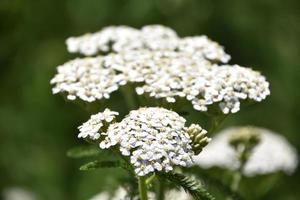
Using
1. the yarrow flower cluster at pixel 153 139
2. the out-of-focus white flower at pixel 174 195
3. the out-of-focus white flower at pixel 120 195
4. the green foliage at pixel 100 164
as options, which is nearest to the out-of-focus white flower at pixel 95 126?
the yarrow flower cluster at pixel 153 139

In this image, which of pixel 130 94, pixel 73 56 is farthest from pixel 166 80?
Answer: pixel 73 56

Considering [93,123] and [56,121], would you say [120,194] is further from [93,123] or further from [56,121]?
[56,121]

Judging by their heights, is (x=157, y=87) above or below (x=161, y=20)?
below

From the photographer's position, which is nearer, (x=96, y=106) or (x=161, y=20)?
(x=96, y=106)

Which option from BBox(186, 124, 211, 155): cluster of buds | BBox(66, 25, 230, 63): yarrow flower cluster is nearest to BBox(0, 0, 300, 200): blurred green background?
BBox(66, 25, 230, 63): yarrow flower cluster

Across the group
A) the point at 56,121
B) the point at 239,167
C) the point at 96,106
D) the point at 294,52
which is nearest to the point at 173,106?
the point at 96,106

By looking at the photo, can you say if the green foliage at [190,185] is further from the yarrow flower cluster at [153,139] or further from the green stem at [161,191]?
the green stem at [161,191]

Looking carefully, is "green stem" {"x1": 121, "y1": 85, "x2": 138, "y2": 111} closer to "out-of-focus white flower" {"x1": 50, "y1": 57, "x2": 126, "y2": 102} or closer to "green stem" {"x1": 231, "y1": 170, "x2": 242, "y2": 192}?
"out-of-focus white flower" {"x1": 50, "y1": 57, "x2": 126, "y2": 102}
